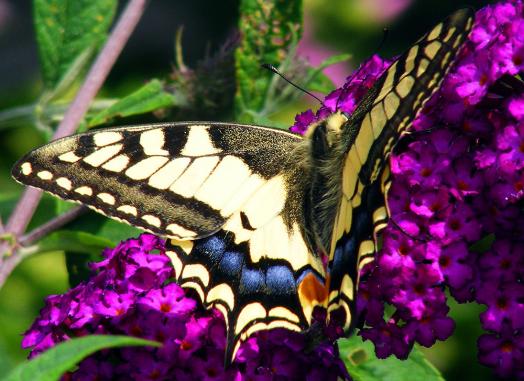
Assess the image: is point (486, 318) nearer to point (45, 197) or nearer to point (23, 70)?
point (45, 197)

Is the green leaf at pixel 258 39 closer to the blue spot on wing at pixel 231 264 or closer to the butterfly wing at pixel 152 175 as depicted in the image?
the butterfly wing at pixel 152 175

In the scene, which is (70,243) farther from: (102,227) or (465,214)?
(465,214)

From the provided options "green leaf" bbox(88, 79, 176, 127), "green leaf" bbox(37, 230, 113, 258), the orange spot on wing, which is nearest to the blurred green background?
"green leaf" bbox(88, 79, 176, 127)

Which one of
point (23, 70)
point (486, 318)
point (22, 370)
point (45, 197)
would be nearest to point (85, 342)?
point (22, 370)

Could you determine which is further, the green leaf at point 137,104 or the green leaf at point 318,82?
the green leaf at point 318,82

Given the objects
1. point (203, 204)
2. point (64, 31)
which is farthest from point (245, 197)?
point (64, 31)

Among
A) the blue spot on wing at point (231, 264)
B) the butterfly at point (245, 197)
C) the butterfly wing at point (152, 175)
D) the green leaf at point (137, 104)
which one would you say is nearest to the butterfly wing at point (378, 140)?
the butterfly at point (245, 197)
